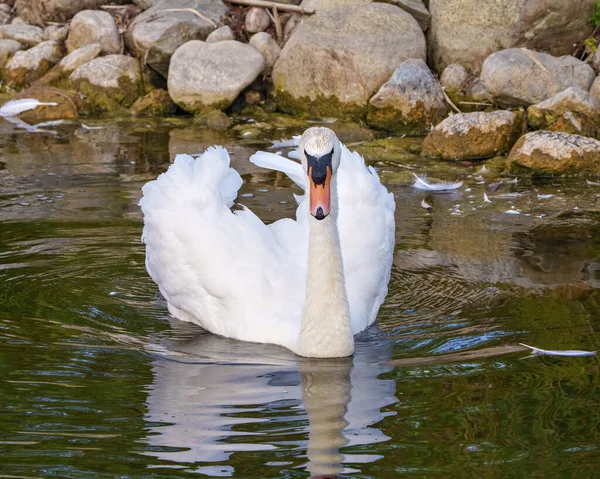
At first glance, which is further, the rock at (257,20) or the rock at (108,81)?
the rock at (257,20)

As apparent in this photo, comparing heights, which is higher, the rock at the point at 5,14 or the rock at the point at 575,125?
the rock at the point at 5,14

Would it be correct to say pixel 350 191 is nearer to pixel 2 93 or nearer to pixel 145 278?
pixel 145 278

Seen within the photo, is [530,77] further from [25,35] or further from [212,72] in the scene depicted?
[25,35]

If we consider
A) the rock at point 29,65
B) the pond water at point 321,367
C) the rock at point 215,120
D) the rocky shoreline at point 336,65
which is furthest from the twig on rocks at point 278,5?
the pond water at point 321,367

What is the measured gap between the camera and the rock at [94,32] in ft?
49.9

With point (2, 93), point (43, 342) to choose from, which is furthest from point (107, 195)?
point (2, 93)

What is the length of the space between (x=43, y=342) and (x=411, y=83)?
7.74 meters

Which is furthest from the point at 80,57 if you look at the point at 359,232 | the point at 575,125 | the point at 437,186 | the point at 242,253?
the point at 242,253

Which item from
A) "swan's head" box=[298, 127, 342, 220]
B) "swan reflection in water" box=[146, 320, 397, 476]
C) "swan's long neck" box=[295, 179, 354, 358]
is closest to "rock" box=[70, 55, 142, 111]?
"swan reflection in water" box=[146, 320, 397, 476]

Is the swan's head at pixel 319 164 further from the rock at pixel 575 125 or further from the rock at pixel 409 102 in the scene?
the rock at pixel 409 102

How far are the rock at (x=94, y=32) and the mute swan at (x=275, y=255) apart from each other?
348 inches

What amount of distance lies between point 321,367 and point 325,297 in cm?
37

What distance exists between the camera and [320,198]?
507 centimetres

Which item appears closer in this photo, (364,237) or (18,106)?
(364,237)
